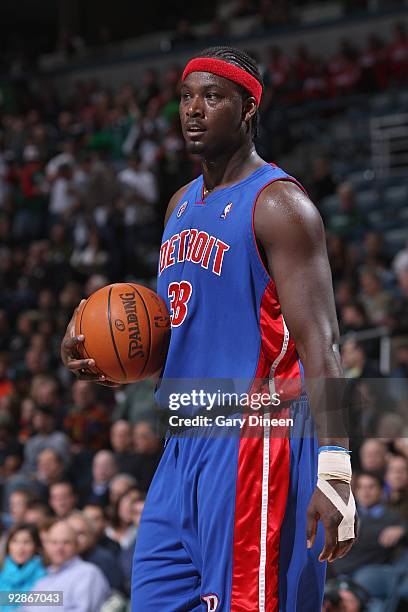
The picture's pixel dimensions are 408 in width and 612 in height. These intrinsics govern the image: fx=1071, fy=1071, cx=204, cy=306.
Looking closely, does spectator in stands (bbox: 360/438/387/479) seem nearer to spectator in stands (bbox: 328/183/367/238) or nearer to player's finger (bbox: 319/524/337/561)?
player's finger (bbox: 319/524/337/561)

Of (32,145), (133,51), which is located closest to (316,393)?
(32,145)

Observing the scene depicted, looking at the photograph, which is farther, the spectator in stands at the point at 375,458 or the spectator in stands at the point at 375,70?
the spectator in stands at the point at 375,70

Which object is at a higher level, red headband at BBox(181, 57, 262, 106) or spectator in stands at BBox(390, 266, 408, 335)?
spectator in stands at BBox(390, 266, 408, 335)

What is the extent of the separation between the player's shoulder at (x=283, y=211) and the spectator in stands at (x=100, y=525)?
3.87 meters

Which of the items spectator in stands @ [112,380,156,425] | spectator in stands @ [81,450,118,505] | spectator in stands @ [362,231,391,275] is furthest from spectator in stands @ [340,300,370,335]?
spectator in stands @ [81,450,118,505]

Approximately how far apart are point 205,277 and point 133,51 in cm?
1671

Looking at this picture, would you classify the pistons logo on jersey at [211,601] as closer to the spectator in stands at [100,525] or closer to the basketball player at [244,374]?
the basketball player at [244,374]

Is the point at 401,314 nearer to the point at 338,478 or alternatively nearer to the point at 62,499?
the point at 62,499

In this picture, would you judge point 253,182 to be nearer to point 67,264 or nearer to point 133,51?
point 67,264

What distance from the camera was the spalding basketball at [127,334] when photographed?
10.3ft

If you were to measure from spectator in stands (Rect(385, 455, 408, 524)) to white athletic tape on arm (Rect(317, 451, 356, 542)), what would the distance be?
11.4 feet

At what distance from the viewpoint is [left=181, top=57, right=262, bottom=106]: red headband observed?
10.1 ft

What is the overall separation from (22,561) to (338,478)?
3837 mm

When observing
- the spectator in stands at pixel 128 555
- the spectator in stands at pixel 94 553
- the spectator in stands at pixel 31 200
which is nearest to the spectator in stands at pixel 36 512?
the spectator in stands at pixel 94 553
